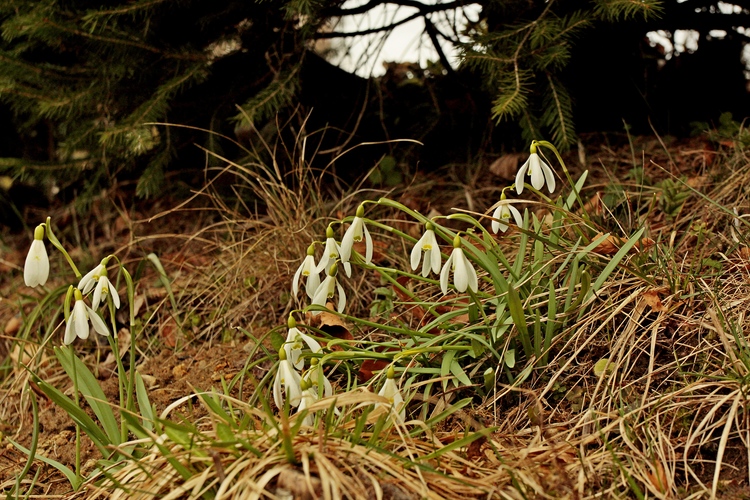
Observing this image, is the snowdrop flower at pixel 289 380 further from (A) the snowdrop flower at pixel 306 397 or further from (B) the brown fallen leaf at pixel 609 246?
(B) the brown fallen leaf at pixel 609 246

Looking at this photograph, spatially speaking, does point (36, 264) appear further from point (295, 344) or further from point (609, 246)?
point (609, 246)

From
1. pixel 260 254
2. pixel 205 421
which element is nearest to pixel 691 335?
pixel 205 421

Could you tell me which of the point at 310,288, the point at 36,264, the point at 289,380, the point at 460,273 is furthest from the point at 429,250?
the point at 36,264

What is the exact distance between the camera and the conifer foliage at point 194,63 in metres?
2.59

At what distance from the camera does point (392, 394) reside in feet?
5.24

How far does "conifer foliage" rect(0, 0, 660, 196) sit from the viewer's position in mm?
2590

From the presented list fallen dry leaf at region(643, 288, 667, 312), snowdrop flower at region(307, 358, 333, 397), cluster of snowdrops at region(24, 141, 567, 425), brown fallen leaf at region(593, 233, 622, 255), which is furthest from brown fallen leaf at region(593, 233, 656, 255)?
snowdrop flower at region(307, 358, 333, 397)

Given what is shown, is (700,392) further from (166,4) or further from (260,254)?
(166,4)

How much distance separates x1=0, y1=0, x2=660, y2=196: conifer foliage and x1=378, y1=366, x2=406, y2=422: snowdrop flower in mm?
1174

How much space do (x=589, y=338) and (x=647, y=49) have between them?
1908mm

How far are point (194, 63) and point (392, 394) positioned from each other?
1.81 meters

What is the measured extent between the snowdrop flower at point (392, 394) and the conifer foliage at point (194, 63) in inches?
→ 46.2

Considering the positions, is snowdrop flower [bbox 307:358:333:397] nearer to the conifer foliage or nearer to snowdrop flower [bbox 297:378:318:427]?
snowdrop flower [bbox 297:378:318:427]

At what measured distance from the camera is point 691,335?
72.7 inches
